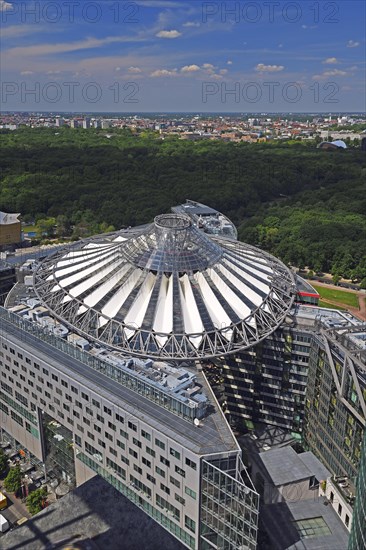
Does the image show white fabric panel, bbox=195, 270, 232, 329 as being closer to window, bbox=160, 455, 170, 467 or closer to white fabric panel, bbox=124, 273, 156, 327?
white fabric panel, bbox=124, 273, 156, 327

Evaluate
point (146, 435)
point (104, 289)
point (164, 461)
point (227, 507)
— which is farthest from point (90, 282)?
point (227, 507)

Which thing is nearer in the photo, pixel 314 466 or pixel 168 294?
pixel 314 466

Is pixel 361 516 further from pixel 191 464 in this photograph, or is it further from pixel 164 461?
pixel 164 461

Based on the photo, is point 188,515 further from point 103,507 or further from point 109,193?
point 109,193

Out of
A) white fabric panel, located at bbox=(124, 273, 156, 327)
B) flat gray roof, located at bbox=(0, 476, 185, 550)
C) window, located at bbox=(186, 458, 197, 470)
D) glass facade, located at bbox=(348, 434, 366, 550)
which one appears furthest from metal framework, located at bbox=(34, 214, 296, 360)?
glass facade, located at bbox=(348, 434, 366, 550)

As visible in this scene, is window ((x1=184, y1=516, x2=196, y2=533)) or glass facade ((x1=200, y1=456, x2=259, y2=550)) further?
window ((x1=184, y1=516, x2=196, y2=533))

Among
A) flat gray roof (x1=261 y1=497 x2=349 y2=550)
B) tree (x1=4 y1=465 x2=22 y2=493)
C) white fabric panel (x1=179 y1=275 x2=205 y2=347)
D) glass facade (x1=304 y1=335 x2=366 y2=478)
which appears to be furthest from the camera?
white fabric panel (x1=179 y1=275 x2=205 y2=347)

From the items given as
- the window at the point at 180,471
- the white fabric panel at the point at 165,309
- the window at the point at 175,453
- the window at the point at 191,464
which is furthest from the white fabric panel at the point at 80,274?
the window at the point at 191,464

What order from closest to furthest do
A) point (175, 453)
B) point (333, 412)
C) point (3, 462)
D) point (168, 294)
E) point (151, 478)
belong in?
point (175, 453) < point (151, 478) < point (333, 412) < point (3, 462) < point (168, 294)
